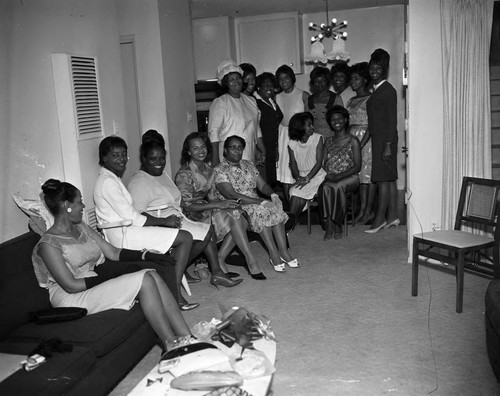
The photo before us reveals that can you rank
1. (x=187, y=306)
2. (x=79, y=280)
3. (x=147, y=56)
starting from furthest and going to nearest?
(x=147, y=56), (x=187, y=306), (x=79, y=280)

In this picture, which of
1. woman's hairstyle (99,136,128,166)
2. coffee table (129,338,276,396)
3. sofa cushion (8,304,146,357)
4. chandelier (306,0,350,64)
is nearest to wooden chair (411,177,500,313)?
coffee table (129,338,276,396)

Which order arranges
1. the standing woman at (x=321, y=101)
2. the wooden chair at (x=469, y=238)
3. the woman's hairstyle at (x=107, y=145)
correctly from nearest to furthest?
the wooden chair at (x=469, y=238), the woman's hairstyle at (x=107, y=145), the standing woman at (x=321, y=101)

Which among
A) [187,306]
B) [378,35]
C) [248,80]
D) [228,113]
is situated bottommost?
[187,306]

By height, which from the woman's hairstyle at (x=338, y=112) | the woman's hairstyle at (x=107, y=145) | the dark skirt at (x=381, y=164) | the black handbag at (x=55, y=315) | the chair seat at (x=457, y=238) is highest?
the woman's hairstyle at (x=338, y=112)

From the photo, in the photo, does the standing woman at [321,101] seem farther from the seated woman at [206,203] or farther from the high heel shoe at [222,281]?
the high heel shoe at [222,281]

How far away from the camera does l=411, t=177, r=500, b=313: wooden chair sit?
3.52 m

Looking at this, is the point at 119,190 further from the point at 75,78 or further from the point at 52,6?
the point at 52,6

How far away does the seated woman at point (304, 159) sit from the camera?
5.59 m

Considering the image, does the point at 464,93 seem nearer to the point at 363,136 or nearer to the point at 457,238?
the point at 457,238

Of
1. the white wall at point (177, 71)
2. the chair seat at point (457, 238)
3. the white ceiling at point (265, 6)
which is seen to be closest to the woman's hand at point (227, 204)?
Answer: the white wall at point (177, 71)

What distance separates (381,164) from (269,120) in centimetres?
129

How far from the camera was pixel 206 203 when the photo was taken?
177 inches

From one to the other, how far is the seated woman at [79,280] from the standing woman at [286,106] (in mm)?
2892

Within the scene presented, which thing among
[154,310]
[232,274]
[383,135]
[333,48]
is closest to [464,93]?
[383,135]
